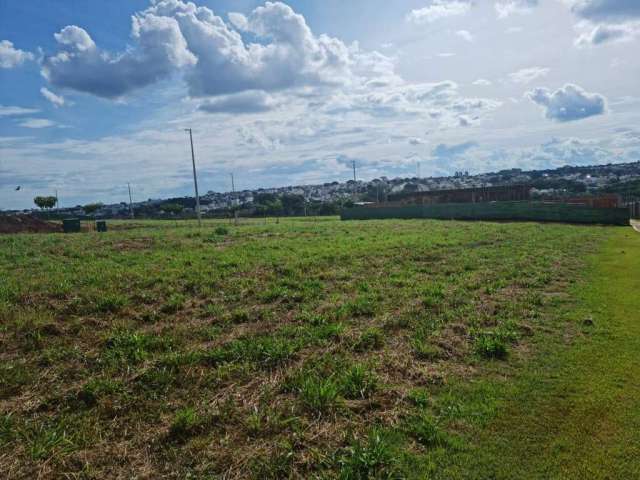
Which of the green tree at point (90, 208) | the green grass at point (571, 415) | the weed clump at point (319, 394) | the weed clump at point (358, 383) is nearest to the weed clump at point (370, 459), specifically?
the green grass at point (571, 415)

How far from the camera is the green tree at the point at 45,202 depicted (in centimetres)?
6975

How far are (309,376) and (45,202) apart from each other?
80945 millimetres

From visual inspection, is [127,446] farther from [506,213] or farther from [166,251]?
[506,213]

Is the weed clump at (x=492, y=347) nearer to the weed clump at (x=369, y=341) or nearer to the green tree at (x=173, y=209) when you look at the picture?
the weed clump at (x=369, y=341)

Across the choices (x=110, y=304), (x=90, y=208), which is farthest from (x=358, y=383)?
(x=90, y=208)

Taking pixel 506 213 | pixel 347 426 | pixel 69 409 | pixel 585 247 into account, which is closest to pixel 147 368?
pixel 69 409

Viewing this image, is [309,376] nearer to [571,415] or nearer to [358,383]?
[358,383]

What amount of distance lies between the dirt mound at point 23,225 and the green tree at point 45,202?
3666 cm

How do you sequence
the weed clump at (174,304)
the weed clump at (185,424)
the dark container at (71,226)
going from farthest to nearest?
the dark container at (71,226), the weed clump at (174,304), the weed clump at (185,424)

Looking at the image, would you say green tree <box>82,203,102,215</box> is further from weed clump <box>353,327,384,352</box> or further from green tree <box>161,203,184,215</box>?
weed clump <box>353,327,384,352</box>

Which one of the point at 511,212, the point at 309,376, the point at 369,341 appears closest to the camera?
the point at 309,376

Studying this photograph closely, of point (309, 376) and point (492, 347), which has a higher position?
point (309, 376)

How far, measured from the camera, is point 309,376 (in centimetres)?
457

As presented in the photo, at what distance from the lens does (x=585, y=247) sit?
647 inches
